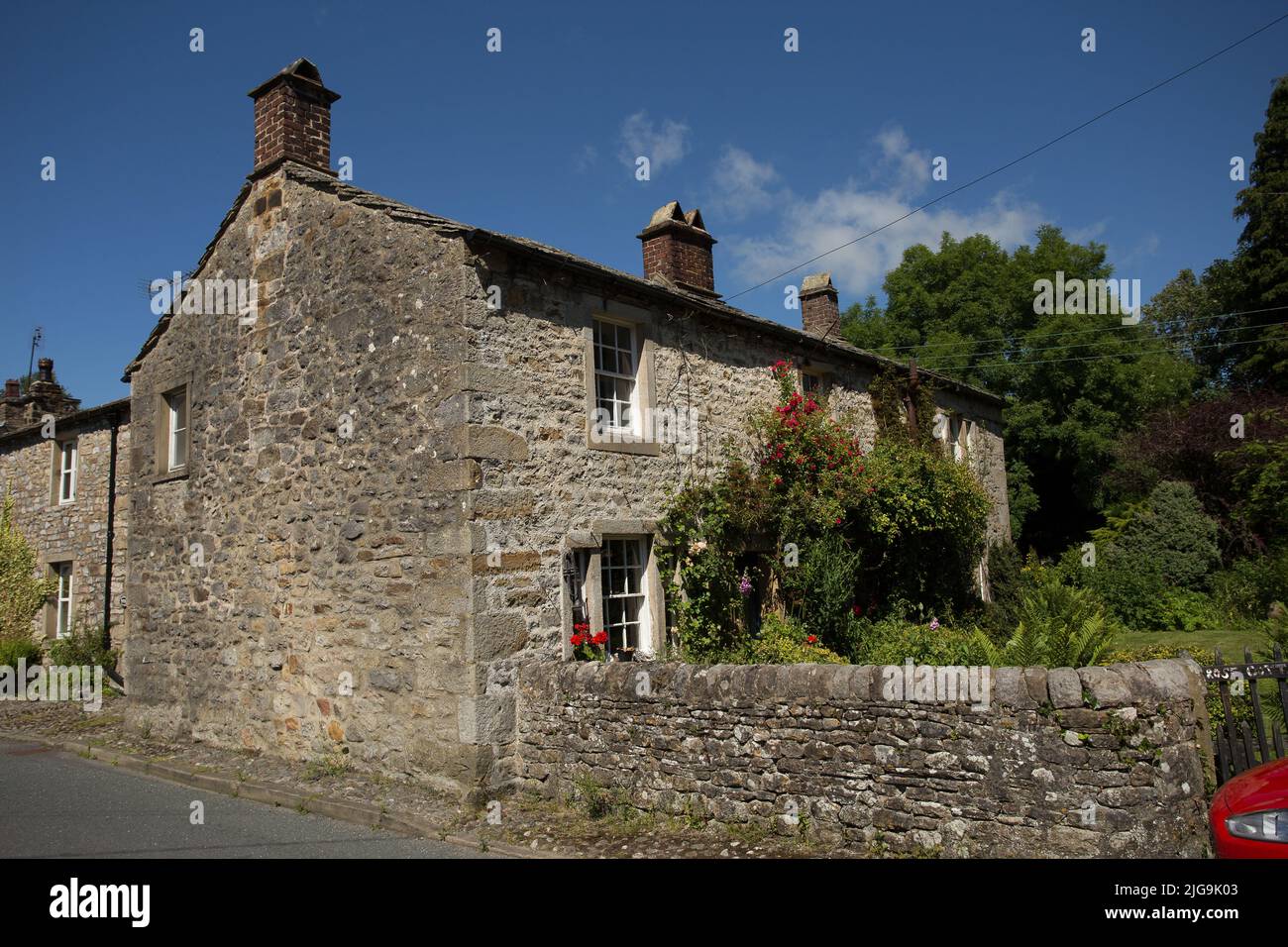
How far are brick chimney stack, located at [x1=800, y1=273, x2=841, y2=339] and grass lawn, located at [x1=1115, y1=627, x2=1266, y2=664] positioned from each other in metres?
7.87

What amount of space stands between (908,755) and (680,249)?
998 cm

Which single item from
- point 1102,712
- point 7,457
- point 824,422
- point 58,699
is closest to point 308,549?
point 824,422

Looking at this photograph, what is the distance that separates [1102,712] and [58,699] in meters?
17.6

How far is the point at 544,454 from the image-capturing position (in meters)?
9.50

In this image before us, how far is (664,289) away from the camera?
36.4 ft

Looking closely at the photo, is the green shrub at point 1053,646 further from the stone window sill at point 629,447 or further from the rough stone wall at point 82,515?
the rough stone wall at point 82,515

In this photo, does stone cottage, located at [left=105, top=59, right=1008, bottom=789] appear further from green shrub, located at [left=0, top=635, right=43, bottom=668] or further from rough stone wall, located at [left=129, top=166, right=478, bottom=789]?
green shrub, located at [left=0, top=635, right=43, bottom=668]

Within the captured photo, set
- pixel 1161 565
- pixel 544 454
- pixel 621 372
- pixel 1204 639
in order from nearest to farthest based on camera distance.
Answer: pixel 544 454
pixel 621 372
pixel 1204 639
pixel 1161 565

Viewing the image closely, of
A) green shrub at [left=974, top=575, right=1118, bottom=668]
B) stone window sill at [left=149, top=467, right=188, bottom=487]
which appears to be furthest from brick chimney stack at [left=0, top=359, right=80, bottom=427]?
green shrub at [left=974, top=575, right=1118, bottom=668]

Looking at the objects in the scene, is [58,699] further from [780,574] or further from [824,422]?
[824,422]

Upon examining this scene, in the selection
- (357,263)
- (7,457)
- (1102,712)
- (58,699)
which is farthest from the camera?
(7,457)

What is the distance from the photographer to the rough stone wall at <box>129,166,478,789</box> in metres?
8.85

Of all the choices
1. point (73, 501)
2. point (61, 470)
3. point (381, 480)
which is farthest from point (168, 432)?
point (61, 470)

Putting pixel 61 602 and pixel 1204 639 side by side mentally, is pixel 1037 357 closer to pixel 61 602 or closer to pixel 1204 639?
pixel 1204 639
